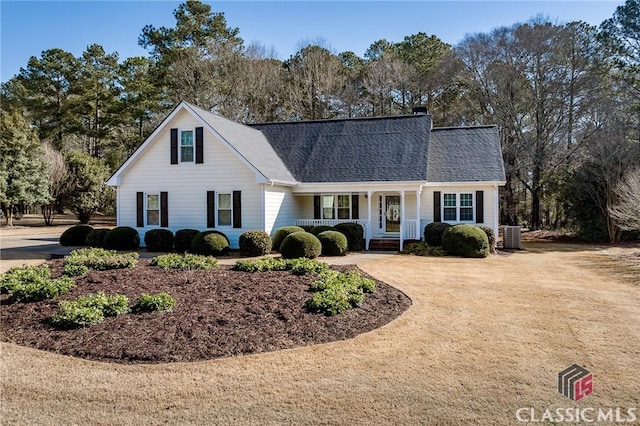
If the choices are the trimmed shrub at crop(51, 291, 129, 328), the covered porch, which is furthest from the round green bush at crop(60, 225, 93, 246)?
the trimmed shrub at crop(51, 291, 129, 328)

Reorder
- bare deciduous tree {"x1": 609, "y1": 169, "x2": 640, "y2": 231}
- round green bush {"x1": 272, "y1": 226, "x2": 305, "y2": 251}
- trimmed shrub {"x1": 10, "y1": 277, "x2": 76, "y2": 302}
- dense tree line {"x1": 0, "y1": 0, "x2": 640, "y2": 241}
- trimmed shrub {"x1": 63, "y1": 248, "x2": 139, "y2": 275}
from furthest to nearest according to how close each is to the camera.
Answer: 1. dense tree line {"x1": 0, "y1": 0, "x2": 640, "y2": 241}
2. round green bush {"x1": 272, "y1": 226, "x2": 305, "y2": 251}
3. bare deciduous tree {"x1": 609, "y1": 169, "x2": 640, "y2": 231}
4. trimmed shrub {"x1": 63, "y1": 248, "x2": 139, "y2": 275}
5. trimmed shrub {"x1": 10, "y1": 277, "x2": 76, "y2": 302}

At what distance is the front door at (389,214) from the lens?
2050cm

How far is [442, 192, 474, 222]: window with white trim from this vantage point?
19328 millimetres

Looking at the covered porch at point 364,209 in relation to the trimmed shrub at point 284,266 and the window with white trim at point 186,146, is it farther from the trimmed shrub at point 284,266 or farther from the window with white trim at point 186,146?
the trimmed shrub at point 284,266

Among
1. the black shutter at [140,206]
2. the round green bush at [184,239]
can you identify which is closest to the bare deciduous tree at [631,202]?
the round green bush at [184,239]

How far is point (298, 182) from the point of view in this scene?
20141 mm

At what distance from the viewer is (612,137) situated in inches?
863

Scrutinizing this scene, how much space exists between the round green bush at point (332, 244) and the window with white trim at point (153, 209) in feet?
25.6

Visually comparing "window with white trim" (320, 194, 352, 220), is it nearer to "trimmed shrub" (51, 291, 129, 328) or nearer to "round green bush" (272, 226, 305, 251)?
"round green bush" (272, 226, 305, 251)

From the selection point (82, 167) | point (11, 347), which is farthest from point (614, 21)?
point (82, 167)

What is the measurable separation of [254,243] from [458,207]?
938 cm

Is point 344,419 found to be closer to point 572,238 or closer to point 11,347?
point 11,347

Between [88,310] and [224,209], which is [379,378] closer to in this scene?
[88,310]

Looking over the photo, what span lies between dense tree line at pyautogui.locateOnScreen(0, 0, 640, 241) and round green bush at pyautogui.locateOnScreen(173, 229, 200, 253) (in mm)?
18416
